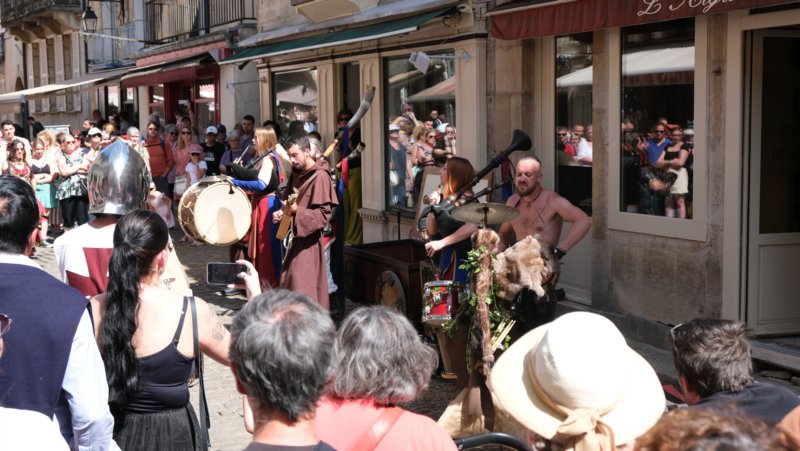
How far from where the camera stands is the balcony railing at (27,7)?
1222 inches

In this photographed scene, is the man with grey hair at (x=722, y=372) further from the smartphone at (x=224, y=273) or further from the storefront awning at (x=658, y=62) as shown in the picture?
the storefront awning at (x=658, y=62)

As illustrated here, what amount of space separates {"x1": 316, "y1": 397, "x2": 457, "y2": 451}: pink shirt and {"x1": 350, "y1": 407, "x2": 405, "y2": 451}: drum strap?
0.01m

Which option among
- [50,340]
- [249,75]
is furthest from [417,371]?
[249,75]

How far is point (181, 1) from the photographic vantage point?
72.9 ft

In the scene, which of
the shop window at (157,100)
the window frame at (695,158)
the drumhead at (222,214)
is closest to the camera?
the window frame at (695,158)

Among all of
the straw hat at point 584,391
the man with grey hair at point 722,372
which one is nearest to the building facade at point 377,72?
the man with grey hair at point 722,372

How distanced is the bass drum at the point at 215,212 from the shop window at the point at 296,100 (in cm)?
554

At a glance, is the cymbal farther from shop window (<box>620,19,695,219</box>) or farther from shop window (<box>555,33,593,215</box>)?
shop window (<box>555,33,593,215</box>)

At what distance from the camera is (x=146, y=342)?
363 centimetres

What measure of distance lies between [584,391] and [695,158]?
535 centimetres

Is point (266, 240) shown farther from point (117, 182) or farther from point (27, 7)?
point (27, 7)

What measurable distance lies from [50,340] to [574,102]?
6897 millimetres

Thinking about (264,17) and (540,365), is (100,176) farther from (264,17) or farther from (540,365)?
(264,17)

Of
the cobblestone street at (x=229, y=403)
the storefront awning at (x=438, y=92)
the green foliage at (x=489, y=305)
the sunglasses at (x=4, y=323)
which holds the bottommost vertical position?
the cobblestone street at (x=229, y=403)
